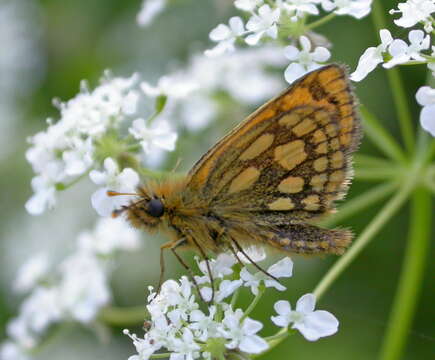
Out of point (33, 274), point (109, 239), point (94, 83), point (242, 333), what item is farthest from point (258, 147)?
point (94, 83)

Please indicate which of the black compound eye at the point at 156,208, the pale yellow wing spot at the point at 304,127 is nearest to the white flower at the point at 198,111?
the black compound eye at the point at 156,208

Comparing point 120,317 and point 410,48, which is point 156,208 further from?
point 120,317

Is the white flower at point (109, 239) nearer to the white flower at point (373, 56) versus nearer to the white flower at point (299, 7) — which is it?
the white flower at point (299, 7)

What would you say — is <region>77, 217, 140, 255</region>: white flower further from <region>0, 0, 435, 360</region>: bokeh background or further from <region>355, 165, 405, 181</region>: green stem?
<region>355, 165, 405, 181</region>: green stem

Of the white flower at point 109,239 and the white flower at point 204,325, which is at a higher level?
the white flower at point 109,239

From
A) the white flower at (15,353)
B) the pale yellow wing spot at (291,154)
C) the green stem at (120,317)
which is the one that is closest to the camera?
the pale yellow wing spot at (291,154)

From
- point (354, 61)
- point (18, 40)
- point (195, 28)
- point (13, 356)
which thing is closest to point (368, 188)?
point (354, 61)
